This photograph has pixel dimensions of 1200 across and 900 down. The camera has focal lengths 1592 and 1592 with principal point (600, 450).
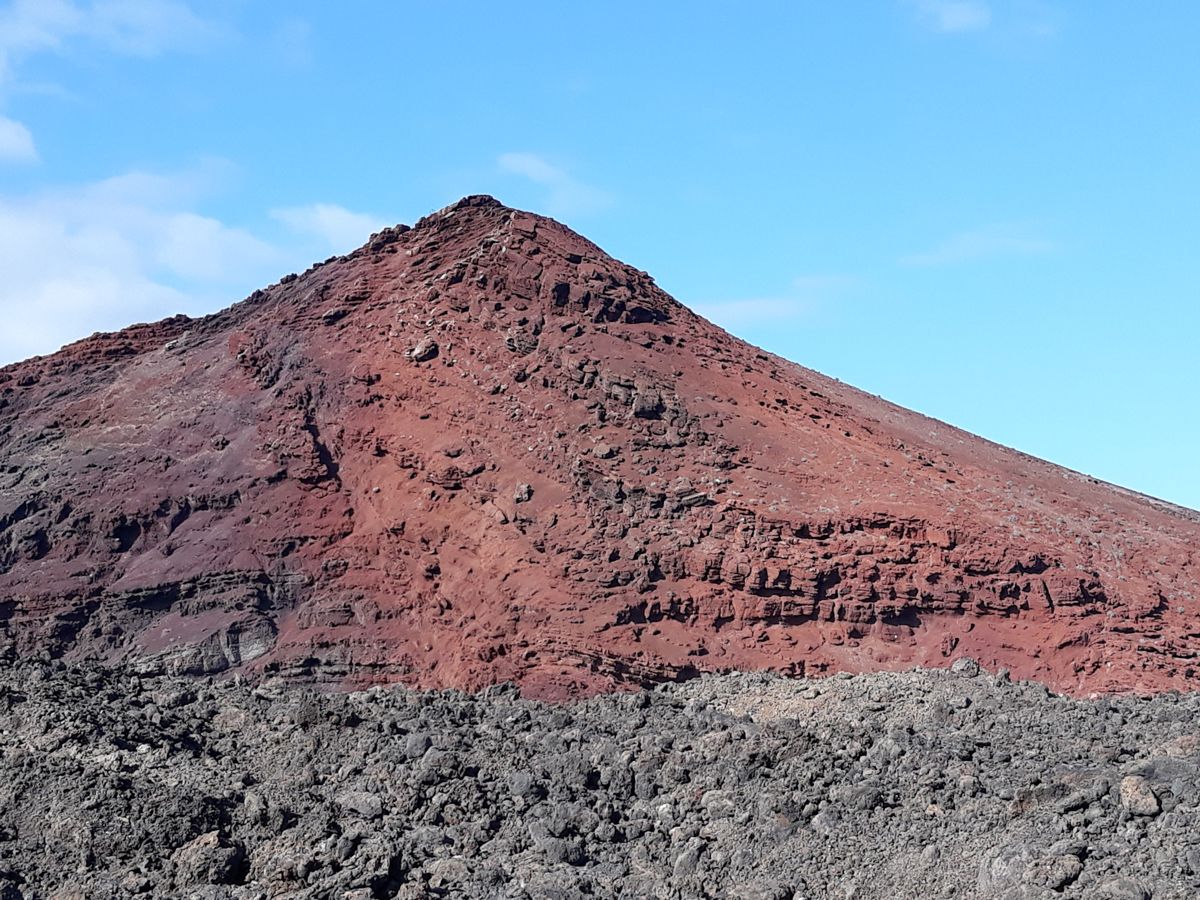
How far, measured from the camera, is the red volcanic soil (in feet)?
89.1

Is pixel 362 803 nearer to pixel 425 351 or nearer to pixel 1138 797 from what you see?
pixel 1138 797

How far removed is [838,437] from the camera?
1240 inches

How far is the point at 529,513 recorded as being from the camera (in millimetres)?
28844

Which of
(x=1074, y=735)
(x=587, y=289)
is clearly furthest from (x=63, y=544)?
(x=1074, y=735)

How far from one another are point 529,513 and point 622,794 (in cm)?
819

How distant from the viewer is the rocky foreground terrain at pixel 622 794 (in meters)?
18.0

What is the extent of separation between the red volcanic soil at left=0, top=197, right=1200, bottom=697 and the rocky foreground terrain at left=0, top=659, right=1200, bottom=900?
80.7 inches

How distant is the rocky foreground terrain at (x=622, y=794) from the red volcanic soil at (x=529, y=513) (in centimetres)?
205

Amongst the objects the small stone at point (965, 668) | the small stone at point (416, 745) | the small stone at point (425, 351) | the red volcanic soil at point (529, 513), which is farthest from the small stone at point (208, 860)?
the small stone at point (425, 351)

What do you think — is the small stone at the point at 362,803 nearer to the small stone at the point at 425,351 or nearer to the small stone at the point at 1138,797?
the small stone at the point at 1138,797

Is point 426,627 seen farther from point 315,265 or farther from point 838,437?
point 315,265

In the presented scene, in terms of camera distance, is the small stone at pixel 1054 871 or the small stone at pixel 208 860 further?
the small stone at pixel 208 860

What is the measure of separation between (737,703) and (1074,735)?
18.8 feet

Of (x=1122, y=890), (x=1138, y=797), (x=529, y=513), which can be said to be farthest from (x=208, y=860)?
(x=1138, y=797)
